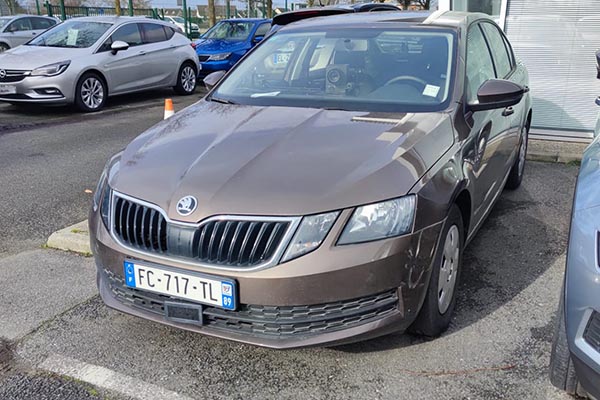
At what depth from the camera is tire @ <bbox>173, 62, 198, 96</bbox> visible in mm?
12009

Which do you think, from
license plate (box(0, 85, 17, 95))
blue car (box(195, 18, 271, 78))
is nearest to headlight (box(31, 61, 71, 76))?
license plate (box(0, 85, 17, 95))

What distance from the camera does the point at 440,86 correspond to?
3.39m

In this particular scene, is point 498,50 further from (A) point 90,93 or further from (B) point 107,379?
(A) point 90,93

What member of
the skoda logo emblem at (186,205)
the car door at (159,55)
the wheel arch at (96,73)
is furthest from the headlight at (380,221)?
the car door at (159,55)

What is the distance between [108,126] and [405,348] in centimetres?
702

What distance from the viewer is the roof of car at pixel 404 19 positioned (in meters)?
3.90

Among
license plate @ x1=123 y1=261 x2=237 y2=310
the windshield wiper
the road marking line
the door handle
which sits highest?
the windshield wiper

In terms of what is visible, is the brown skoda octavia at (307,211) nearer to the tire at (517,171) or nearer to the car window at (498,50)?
the car window at (498,50)

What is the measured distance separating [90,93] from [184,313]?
8.21 m

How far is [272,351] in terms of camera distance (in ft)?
9.39

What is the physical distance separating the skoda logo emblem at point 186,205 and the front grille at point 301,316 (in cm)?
41

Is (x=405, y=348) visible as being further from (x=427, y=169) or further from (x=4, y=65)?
(x=4, y=65)

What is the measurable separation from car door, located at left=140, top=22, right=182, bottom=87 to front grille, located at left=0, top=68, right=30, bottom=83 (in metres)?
2.41

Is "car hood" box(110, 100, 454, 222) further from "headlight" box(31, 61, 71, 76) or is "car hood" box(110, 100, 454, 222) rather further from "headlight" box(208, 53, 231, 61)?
"headlight" box(208, 53, 231, 61)
